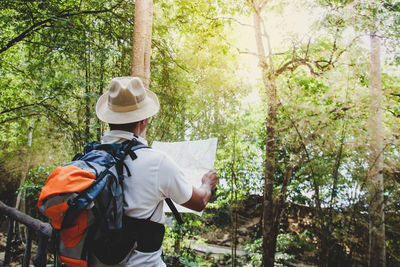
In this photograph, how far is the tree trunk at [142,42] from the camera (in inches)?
105

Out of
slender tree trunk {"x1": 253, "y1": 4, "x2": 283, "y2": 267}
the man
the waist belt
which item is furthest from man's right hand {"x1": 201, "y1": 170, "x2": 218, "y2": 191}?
slender tree trunk {"x1": 253, "y1": 4, "x2": 283, "y2": 267}

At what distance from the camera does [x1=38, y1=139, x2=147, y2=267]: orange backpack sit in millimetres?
962

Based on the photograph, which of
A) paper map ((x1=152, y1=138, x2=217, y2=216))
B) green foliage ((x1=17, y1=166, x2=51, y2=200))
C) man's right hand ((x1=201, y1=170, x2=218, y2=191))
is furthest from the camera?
green foliage ((x1=17, y1=166, x2=51, y2=200))

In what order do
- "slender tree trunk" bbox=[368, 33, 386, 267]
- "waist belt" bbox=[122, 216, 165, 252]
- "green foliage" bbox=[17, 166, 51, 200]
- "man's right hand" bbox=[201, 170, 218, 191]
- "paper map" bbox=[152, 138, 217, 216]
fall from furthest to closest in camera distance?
"green foliage" bbox=[17, 166, 51, 200] < "slender tree trunk" bbox=[368, 33, 386, 267] < "paper map" bbox=[152, 138, 217, 216] < "man's right hand" bbox=[201, 170, 218, 191] < "waist belt" bbox=[122, 216, 165, 252]

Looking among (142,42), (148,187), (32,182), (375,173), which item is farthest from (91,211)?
(32,182)

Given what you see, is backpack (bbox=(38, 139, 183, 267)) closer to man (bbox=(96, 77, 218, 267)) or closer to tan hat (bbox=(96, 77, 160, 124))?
man (bbox=(96, 77, 218, 267))

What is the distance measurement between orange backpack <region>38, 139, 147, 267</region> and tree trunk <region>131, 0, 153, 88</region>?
169 cm

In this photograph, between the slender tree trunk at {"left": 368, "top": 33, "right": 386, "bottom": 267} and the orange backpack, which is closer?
the orange backpack

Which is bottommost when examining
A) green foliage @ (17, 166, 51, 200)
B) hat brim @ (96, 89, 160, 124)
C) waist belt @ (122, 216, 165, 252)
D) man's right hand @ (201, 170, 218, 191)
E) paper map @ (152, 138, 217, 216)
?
green foliage @ (17, 166, 51, 200)

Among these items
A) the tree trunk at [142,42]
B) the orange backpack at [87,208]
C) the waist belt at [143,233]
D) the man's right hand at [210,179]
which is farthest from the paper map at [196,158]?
the tree trunk at [142,42]

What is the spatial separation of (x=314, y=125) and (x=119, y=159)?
4.21 meters

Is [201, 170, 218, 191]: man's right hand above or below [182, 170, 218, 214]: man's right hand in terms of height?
above

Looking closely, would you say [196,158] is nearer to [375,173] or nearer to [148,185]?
[148,185]

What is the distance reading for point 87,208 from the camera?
986 millimetres
